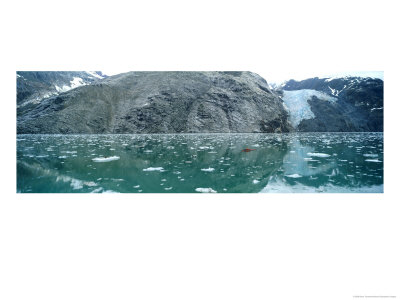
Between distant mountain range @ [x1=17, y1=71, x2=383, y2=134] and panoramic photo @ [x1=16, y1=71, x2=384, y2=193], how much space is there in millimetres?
148

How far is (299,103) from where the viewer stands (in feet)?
149

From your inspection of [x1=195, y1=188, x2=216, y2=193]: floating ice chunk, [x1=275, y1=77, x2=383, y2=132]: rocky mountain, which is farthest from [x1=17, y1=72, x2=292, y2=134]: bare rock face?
[x1=195, y1=188, x2=216, y2=193]: floating ice chunk

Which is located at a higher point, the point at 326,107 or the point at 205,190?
the point at 326,107

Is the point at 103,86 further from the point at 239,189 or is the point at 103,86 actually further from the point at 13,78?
the point at 239,189

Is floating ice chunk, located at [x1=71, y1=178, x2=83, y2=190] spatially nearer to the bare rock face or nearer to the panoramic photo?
the panoramic photo

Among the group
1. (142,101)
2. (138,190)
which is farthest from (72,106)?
(138,190)

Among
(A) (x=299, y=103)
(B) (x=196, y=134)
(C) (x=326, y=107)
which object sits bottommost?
(B) (x=196, y=134)

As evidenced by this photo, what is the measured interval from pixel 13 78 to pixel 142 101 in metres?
27.7

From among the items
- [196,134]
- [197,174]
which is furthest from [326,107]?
[197,174]

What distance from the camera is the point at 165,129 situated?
33.8m

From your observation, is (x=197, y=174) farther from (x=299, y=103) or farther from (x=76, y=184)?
(x=299, y=103)

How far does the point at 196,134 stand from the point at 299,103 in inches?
967

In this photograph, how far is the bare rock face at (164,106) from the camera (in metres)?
30.7

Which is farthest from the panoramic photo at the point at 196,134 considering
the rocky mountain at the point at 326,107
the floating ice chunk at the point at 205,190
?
the rocky mountain at the point at 326,107
